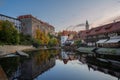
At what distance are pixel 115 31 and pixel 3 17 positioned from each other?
42218 mm

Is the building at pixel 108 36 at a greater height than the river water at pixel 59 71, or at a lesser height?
greater

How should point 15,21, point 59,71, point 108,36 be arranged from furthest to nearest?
point 15,21 < point 108,36 < point 59,71

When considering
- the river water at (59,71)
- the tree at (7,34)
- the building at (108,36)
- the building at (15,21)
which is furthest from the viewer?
the building at (15,21)

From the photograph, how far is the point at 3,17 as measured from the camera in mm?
66688

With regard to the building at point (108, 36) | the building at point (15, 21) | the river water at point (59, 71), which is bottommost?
the river water at point (59, 71)

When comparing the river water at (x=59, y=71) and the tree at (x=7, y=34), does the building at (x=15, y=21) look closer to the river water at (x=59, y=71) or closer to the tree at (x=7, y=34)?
the tree at (x=7, y=34)

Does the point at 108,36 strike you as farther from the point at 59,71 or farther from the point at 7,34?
the point at 59,71

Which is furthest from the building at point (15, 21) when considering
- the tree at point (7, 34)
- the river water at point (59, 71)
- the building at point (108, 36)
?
the river water at point (59, 71)

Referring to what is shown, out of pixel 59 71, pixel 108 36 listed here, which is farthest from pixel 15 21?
pixel 59 71

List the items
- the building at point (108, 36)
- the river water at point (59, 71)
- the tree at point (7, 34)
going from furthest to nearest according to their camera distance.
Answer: the tree at point (7, 34) < the building at point (108, 36) < the river water at point (59, 71)

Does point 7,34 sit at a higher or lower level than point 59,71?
higher

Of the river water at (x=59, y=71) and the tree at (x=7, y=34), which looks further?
the tree at (x=7, y=34)

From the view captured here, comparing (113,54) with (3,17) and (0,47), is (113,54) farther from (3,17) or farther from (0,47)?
(3,17)

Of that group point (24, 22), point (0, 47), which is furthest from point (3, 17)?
point (0, 47)
